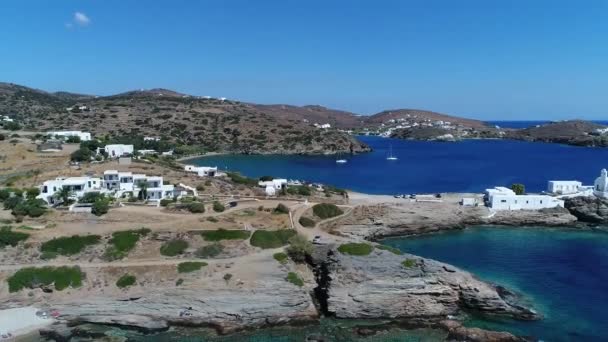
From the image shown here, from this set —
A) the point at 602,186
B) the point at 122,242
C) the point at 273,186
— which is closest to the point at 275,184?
the point at 273,186

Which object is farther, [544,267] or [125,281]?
[544,267]

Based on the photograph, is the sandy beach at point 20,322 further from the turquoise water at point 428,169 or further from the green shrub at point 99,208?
the turquoise water at point 428,169

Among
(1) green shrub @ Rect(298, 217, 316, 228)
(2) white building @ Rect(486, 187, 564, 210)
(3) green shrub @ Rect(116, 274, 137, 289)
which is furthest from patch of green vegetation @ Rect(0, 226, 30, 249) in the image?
(2) white building @ Rect(486, 187, 564, 210)

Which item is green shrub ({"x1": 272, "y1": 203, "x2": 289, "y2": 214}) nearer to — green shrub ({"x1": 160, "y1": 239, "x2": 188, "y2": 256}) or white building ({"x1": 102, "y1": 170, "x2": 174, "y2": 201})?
white building ({"x1": 102, "y1": 170, "x2": 174, "y2": 201})

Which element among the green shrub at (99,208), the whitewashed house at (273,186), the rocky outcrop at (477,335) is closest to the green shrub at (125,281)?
the green shrub at (99,208)

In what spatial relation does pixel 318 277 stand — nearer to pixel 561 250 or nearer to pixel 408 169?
pixel 561 250

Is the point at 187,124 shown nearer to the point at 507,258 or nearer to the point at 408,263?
the point at 507,258
